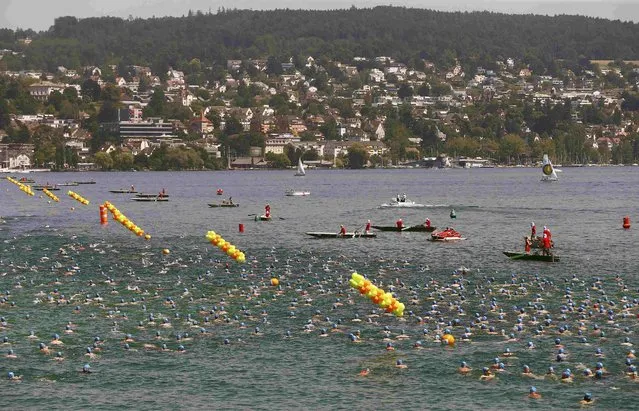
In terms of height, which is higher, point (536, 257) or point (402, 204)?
point (536, 257)

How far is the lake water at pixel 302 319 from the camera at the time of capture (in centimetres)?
5044

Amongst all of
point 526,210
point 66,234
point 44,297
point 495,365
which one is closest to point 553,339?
point 495,365

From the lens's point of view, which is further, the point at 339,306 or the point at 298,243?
the point at 298,243

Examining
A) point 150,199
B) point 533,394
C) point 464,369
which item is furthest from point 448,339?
point 150,199

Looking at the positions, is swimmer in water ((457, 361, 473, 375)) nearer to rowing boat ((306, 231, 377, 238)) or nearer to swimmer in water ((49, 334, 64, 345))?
swimmer in water ((49, 334, 64, 345))

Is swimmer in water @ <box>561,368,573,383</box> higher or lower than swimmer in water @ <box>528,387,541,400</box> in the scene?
higher

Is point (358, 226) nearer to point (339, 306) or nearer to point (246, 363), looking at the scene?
point (339, 306)

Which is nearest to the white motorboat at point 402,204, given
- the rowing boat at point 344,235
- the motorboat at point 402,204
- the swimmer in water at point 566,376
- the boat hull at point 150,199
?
the motorboat at point 402,204

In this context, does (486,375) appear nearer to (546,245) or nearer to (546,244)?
(546,245)

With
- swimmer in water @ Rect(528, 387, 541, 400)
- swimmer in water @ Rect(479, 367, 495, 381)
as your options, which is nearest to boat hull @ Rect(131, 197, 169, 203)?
swimmer in water @ Rect(479, 367, 495, 381)

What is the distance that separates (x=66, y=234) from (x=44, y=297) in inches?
1786

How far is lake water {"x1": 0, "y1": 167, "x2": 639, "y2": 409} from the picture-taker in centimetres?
5044

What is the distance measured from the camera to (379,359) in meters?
55.2

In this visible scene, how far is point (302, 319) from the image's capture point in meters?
64.4
